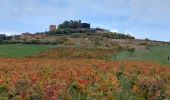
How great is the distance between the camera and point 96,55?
6328 cm

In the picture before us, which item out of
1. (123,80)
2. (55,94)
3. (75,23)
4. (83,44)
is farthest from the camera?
(75,23)

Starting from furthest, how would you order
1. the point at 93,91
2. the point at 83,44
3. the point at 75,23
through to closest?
the point at 75,23 → the point at 83,44 → the point at 93,91

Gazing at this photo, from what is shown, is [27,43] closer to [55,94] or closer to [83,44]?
[83,44]

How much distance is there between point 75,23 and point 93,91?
96.2 m

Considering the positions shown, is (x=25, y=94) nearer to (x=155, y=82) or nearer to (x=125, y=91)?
(x=155, y=82)

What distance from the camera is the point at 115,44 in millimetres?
81875

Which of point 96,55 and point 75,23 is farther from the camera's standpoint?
point 75,23

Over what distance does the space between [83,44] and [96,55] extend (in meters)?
17.7

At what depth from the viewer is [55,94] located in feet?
45.1

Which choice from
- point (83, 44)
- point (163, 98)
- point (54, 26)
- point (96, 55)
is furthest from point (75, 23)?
point (163, 98)

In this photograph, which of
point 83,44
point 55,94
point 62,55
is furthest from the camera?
point 83,44

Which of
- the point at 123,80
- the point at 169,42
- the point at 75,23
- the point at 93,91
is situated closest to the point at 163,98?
the point at 93,91

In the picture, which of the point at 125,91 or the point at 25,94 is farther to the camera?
the point at 125,91

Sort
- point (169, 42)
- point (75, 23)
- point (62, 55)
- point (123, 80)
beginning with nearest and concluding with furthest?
point (123, 80), point (62, 55), point (169, 42), point (75, 23)
